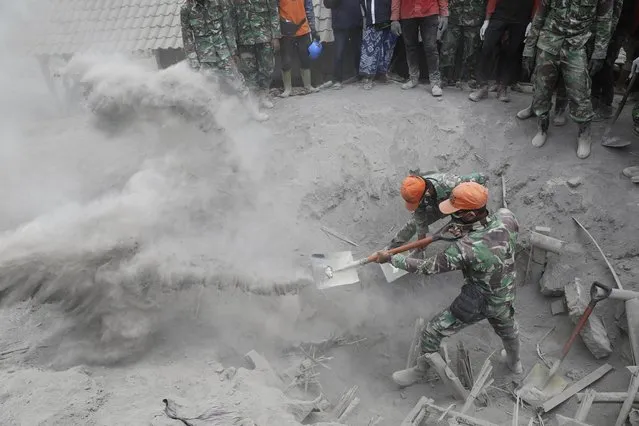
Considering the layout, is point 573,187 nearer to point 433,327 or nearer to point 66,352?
point 433,327

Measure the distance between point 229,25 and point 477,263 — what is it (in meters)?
4.60

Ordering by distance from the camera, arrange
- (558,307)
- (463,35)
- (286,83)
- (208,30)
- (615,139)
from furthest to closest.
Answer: (286,83), (463,35), (208,30), (615,139), (558,307)

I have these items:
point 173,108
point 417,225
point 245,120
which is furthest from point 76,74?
point 417,225

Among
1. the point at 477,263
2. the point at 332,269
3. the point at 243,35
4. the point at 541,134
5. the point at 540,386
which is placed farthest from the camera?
the point at 243,35

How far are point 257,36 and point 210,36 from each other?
644 millimetres

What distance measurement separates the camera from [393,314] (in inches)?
205

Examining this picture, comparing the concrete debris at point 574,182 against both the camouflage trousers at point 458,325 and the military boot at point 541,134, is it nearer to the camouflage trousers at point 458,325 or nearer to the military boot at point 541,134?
the military boot at point 541,134

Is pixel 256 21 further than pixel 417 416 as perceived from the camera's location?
Yes

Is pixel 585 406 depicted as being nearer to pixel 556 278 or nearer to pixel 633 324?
pixel 633 324

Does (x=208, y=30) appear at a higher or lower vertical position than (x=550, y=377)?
higher

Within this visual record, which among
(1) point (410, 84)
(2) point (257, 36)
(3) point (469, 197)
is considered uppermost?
(2) point (257, 36)

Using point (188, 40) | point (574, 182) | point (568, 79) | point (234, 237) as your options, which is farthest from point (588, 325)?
point (188, 40)

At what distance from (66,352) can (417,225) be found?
3276 millimetres

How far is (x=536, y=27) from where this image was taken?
17.7 feet
